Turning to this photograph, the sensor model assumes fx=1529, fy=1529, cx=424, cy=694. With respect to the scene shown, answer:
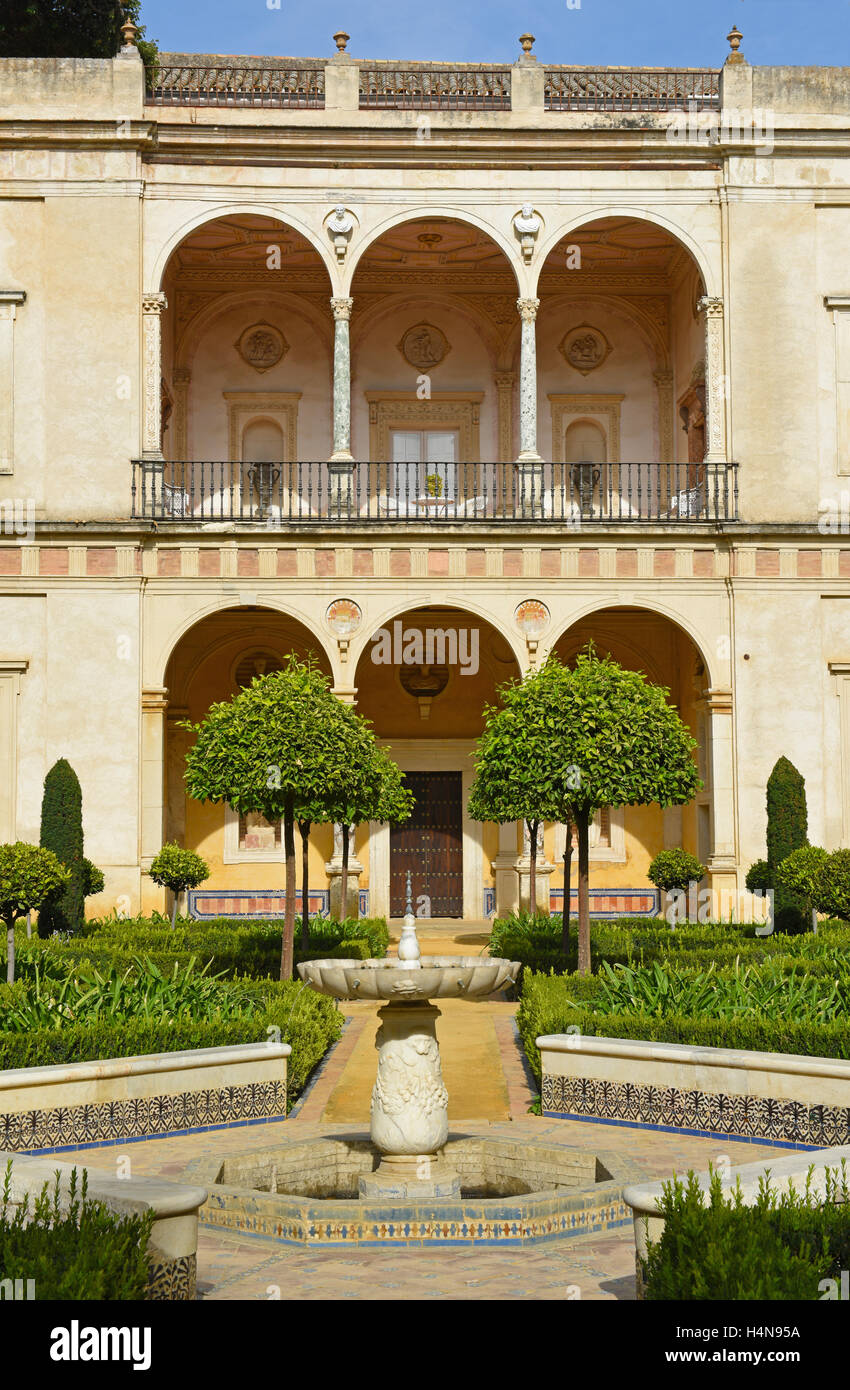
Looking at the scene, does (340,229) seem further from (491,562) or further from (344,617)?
(344,617)

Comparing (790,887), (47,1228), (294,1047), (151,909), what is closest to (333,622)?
(151,909)

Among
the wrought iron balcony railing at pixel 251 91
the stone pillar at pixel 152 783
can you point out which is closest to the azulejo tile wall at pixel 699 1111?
the stone pillar at pixel 152 783

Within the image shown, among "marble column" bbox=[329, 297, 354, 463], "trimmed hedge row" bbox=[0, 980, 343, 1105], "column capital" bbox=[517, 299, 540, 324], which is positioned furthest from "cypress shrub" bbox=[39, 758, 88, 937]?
"column capital" bbox=[517, 299, 540, 324]

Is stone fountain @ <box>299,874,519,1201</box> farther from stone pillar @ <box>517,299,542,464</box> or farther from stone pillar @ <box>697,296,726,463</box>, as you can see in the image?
stone pillar @ <box>697,296,726,463</box>

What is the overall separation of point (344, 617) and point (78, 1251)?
16.4 metres

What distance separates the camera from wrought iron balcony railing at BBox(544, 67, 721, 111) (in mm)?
21641

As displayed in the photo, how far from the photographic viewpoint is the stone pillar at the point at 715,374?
69.3 ft

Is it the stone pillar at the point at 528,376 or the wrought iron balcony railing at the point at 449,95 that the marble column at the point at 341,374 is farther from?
the wrought iron balcony railing at the point at 449,95

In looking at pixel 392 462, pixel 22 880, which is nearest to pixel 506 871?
pixel 392 462

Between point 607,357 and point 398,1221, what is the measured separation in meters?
19.8

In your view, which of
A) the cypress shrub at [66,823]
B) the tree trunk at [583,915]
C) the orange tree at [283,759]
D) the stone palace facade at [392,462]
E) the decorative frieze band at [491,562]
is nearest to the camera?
the tree trunk at [583,915]

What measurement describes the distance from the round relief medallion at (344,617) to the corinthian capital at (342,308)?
4156 millimetres

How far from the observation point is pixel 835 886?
14.5m

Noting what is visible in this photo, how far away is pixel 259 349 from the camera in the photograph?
24.4 metres
